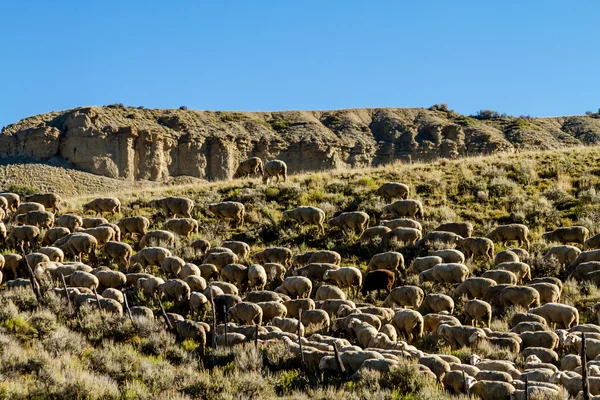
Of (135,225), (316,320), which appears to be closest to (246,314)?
(316,320)

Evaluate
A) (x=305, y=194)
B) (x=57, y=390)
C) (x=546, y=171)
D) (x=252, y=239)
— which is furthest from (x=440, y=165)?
(x=57, y=390)

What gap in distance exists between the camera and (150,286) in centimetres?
1994

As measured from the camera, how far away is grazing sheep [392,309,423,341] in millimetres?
16562

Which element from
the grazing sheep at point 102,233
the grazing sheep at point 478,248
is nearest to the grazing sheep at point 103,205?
the grazing sheep at point 102,233

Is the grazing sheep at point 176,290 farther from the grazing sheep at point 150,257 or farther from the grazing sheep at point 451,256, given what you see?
the grazing sheep at point 451,256

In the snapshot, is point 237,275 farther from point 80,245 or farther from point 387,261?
point 80,245

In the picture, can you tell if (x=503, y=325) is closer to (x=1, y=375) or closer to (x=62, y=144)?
(x=1, y=375)

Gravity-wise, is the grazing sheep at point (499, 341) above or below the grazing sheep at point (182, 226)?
below

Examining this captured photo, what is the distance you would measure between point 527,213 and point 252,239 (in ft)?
33.2

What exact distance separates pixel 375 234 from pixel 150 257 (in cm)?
734

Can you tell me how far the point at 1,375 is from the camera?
12.4m

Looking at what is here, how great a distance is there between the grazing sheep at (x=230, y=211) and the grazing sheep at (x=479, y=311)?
12228 millimetres

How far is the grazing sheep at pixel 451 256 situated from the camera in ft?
73.0

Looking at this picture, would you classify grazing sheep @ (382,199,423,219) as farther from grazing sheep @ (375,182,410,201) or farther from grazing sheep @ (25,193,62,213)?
grazing sheep @ (25,193,62,213)
